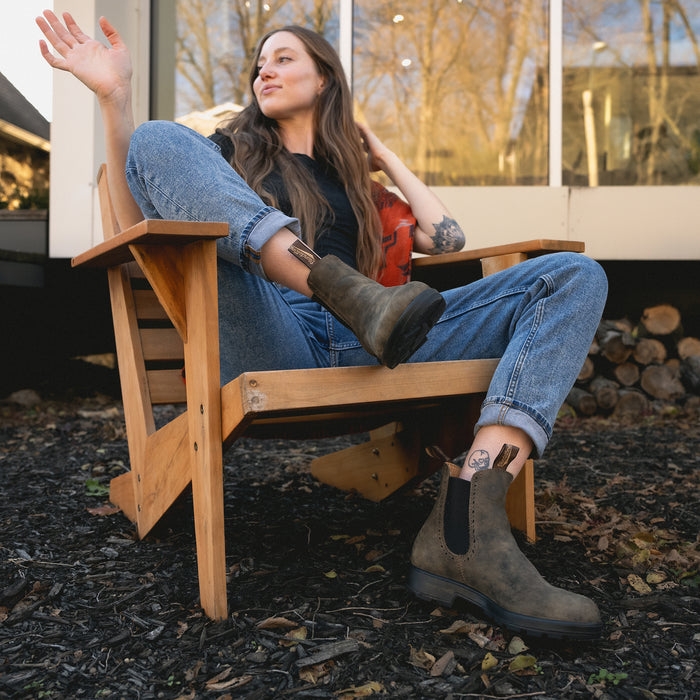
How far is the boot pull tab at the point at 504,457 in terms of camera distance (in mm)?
1282

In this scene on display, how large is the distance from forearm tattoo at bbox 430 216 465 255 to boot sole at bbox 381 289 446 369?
2.74ft

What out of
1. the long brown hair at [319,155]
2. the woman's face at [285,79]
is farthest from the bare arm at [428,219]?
the woman's face at [285,79]

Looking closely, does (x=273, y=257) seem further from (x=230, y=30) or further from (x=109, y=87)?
(x=230, y=30)

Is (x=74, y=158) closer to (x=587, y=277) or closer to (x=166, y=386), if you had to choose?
(x=166, y=386)

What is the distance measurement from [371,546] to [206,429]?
0.66 meters

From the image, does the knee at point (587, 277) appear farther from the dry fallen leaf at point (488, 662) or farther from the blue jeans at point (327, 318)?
the dry fallen leaf at point (488, 662)

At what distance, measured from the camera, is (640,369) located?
402cm

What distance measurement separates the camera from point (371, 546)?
171cm

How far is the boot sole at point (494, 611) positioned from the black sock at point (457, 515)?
76mm

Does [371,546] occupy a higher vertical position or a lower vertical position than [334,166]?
lower

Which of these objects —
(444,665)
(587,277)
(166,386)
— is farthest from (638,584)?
(166,386)

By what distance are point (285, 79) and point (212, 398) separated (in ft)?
4.00

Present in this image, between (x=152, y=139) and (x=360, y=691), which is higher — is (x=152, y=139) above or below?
above

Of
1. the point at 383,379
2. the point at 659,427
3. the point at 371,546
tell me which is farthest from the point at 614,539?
the point at 659,427
